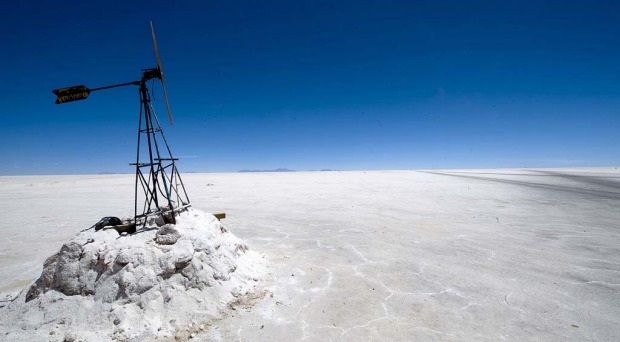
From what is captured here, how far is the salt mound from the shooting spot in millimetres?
4234

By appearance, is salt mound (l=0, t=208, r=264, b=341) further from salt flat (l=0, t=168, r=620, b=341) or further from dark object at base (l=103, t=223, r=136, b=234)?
salt flat (l=0, t=168, r=620, b=341)

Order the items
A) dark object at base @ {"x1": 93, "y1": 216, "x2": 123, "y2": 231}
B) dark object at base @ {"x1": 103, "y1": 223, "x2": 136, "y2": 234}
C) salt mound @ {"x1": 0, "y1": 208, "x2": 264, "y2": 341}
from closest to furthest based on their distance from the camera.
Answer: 1. salt mound @ {"x1": 0, "y1": 208, "x2": 264, "y2": 341}
2. dark object at base @ {"x1": 103, "y1": 223, "x2": 136, "y2": 234}
3. dark object at base @ {"x1": 93, "y1": 216, "x2": 123, "y2": 231}

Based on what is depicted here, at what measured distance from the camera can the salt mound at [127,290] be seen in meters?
4.23

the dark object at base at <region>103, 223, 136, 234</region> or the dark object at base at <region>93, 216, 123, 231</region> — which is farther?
the dark object at base at <region>93, 216, 123, 231</region>

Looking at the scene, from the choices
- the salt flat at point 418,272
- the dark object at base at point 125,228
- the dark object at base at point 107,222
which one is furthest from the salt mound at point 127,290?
the salt flat at point 418,272

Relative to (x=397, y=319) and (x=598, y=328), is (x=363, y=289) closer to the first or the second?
(x=397, y=319)

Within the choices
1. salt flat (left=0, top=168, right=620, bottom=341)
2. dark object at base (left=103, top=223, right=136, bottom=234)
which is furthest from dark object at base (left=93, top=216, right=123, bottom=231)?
salt flat (left=0, top=168, right=620, bottom=341)

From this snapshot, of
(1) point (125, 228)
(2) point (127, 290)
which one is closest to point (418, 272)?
(2) point (127, 290)

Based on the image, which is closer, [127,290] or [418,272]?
[127,290]

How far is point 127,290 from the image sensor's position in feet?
14.9

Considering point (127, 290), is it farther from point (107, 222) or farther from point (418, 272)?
point (418, 272)

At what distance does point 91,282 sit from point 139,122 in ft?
9.36

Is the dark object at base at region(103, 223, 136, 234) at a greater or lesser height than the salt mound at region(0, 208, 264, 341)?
greater

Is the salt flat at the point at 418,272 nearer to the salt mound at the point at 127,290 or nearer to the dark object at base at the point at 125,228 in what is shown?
the salt mound at the point at 127,290
